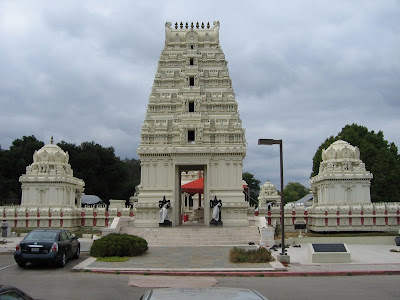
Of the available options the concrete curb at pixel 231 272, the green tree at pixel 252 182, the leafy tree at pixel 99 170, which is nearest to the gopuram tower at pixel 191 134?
the concrete curb at pixel 231 272

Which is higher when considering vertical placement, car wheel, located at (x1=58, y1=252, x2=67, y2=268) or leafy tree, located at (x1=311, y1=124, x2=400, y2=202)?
leafy tree, located at (x1=311, y1=124, x2=400, y2=202)

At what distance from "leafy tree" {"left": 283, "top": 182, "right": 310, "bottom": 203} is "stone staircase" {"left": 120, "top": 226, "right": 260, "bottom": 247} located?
78.9m

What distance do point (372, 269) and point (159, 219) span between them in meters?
18.2

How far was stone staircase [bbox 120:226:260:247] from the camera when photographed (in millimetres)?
26391

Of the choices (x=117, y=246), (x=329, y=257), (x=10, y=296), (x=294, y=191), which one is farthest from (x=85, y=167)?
(x=10, y=296)

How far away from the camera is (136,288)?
13.5m

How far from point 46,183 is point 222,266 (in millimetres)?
32537

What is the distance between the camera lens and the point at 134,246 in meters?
20.7

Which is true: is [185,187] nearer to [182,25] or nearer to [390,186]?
[182,25]

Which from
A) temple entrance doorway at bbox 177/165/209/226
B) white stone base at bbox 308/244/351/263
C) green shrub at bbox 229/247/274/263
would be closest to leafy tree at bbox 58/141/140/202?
temple entrance doorway at bbox 177/165/209/226

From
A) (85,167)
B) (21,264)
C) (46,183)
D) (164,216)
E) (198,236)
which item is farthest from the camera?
(85,167)

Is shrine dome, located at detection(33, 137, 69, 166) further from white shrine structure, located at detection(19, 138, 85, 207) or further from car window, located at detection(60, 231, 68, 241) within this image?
car window, located at detection(60, 231, 68, 241)

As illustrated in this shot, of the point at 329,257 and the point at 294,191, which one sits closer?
the point at 329,257

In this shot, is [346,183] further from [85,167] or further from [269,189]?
[85,167]
